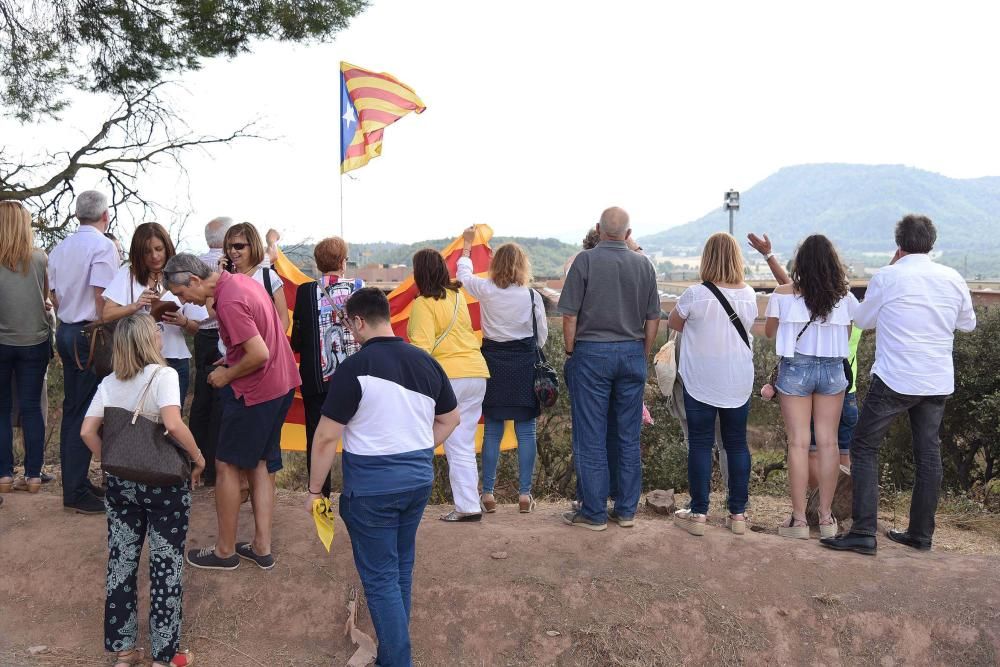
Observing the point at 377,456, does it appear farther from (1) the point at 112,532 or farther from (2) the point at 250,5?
(2) the point at 250,5

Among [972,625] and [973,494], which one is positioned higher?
[972,625]

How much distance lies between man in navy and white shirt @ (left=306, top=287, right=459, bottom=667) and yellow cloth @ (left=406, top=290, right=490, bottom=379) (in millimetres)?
1547

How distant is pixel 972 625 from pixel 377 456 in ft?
11.1

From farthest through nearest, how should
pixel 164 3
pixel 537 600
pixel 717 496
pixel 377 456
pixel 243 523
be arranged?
pixel 164 3
pixel 717 496
pixel 243 523
pixel 537 600
pixel 377 456

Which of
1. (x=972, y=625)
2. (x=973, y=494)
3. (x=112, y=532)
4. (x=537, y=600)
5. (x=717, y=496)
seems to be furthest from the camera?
(x=973, y=494)

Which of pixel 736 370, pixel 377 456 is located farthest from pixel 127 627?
pixel 736 370

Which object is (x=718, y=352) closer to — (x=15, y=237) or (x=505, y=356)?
(x=505, y=356)

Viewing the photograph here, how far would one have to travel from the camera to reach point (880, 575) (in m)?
4.97

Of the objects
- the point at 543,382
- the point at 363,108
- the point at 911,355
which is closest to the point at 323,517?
the point at 543,382

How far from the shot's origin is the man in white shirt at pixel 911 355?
5.01m

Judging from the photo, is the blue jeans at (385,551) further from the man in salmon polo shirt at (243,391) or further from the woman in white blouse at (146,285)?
the woman in white blouse at (146,285)

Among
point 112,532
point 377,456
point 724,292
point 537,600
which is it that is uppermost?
point 724,292

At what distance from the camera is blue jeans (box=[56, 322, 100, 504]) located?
17.8ft

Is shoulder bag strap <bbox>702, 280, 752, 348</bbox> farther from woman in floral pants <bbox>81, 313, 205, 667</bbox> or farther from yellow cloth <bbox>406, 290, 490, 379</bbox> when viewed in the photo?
woman in floral pants <bbox>81, 313, 205, 667</bbox>
